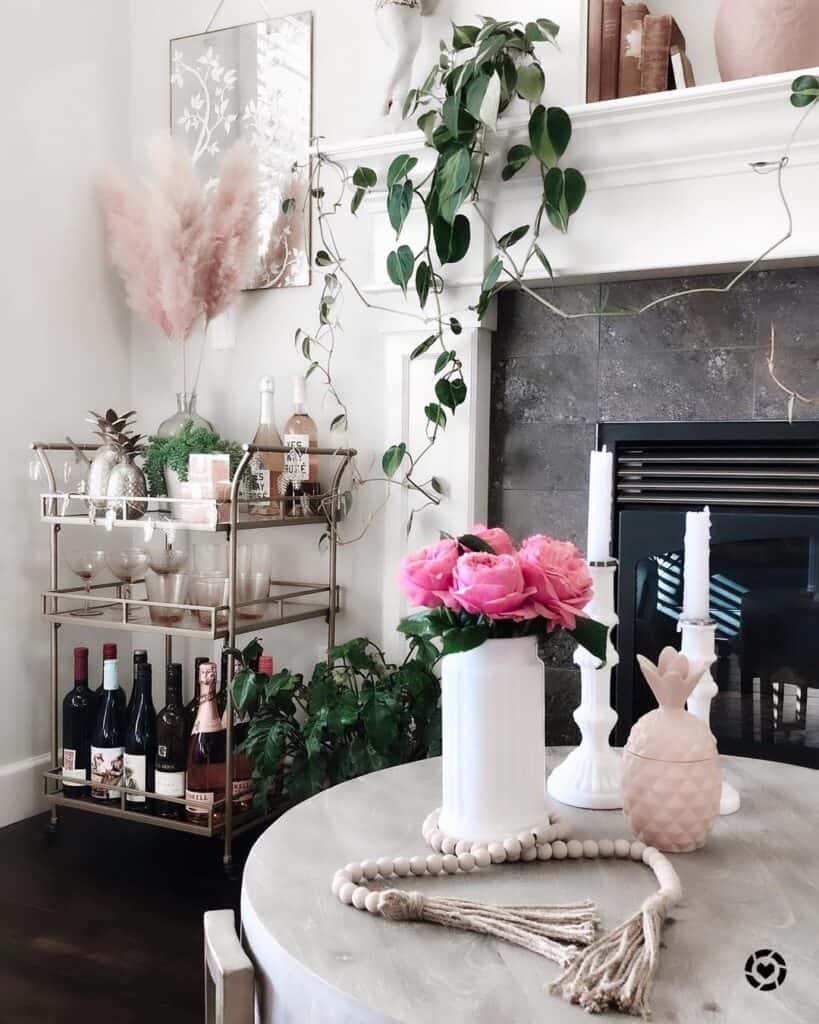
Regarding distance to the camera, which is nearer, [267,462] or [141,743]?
A: [141,743]

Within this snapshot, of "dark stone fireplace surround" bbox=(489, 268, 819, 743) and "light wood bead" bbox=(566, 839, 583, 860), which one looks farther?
"dark stone fireplace surround" bbox=(489, 268, 819, 743)

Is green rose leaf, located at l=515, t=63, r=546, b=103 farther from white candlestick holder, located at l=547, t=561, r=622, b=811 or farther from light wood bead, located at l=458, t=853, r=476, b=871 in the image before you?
light wood bead, located at l=458, t=853, r=476, b=871

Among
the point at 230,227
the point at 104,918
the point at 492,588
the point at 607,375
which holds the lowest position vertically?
the point at 104,918

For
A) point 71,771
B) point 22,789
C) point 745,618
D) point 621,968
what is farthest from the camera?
point 22,789

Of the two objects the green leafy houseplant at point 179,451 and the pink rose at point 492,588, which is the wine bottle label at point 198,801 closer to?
the green leafy houseplant at point 179,451

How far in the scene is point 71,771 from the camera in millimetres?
2541

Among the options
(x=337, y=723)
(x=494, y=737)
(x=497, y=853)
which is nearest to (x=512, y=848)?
(x=497, y=853)

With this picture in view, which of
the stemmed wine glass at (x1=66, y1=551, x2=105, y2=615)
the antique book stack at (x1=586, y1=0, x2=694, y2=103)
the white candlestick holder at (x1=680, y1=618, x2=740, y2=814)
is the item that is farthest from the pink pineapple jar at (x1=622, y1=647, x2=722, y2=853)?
the stemmed wine glass at (x1=66, y1=551, x2=105, y2=615)

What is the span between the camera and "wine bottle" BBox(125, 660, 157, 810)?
8.02ft

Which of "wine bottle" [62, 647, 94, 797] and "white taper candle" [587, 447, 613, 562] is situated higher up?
"white taper candle" [587, 447, 613, 562]

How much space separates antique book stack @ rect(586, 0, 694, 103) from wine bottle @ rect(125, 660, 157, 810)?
5.64ft

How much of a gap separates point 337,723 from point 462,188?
1149 millimetres

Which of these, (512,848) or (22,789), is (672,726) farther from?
(22,789)

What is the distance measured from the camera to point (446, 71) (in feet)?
7.47
